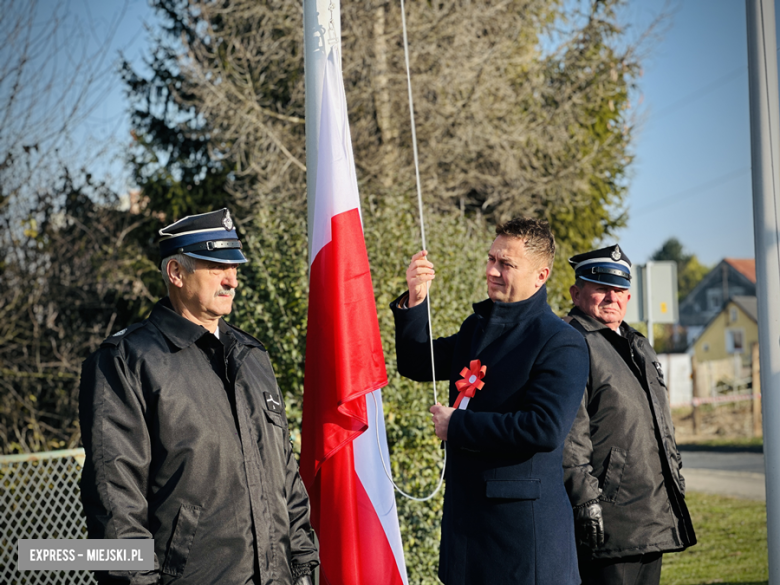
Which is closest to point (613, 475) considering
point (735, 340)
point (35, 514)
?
point (35, 514)

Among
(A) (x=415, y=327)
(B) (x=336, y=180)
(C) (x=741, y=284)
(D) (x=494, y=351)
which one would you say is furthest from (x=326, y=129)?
(C) (x=741, y=284)

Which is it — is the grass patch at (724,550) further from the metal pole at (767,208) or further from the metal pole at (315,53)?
the metal pole at (315,53)

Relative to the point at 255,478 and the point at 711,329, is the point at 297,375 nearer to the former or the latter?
the point at 255,478

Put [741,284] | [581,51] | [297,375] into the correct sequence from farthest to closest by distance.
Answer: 1. [741,284]
2. [581,51]
3. [297,375]

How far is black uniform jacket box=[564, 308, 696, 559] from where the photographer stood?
3.53 m

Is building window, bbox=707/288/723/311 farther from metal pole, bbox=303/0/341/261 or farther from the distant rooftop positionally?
metal pole, bbox=303/0/341/261

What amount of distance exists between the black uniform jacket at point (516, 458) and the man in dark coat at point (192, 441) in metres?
0.64

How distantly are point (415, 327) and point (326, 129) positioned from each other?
1060mm

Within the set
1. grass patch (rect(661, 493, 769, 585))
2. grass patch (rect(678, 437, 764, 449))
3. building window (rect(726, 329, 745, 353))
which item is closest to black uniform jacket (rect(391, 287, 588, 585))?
grass patch (rect(661, 493, 769, 585))

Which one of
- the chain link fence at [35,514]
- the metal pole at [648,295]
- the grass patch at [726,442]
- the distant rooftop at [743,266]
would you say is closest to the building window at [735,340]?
the distant rooftop at [743,266]

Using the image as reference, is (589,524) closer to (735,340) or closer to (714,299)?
(735,340)

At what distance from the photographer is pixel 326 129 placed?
3.62m

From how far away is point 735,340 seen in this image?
5409 centimetres

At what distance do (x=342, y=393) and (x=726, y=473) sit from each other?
42.4 feet
